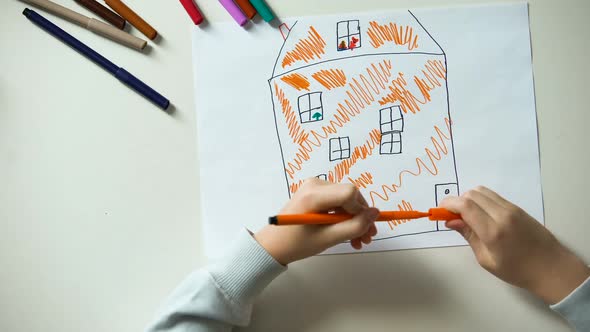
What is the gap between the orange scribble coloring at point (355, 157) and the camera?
61 centimetres

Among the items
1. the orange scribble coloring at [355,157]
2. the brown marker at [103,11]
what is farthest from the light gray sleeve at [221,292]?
the brown marker at [103,11]

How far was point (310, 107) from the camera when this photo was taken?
619 mm

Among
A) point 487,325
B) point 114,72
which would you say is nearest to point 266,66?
point 114,72

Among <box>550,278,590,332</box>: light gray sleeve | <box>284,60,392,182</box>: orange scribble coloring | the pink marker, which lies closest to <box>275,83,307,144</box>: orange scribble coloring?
<box>284,60,392,182</box>: orange scribble coloring

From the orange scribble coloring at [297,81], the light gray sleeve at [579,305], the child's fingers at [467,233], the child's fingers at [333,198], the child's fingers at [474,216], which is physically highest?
the orange scribble coloring at [297,81]

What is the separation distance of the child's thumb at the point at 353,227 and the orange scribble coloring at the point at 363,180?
8 centimetres

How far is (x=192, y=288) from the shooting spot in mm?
551

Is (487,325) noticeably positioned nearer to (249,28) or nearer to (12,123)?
(249,28)

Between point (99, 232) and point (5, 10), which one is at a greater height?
point (5, 10)

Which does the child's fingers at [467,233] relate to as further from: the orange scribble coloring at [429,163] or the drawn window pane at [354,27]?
the drawn window pane at [354,27]

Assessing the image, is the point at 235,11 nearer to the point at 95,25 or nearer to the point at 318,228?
the point at 95,25

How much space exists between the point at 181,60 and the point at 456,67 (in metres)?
0.39

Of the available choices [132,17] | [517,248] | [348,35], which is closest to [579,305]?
[517,248]

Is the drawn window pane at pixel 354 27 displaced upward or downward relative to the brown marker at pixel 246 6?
downward
